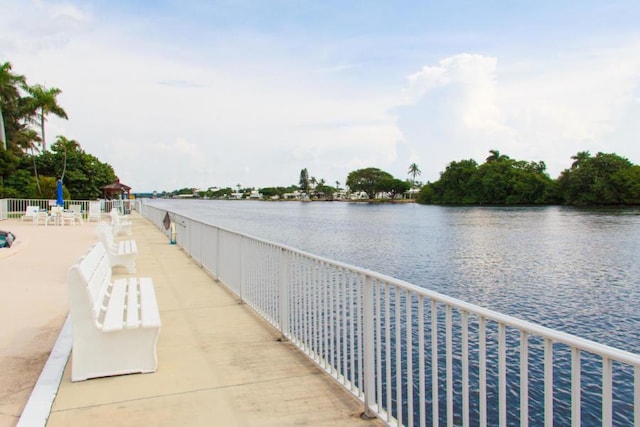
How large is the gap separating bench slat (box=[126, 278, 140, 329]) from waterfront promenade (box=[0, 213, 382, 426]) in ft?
1.55

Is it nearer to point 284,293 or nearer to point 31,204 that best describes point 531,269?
point 284,293

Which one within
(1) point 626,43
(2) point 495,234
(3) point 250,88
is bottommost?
(2) point 495,234

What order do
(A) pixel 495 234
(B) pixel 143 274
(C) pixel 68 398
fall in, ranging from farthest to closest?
1. (A) pixel 495 234
2. (B) pixel 143 274
3. (C) pixel 68 398

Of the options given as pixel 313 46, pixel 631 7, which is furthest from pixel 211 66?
pixel 631 7

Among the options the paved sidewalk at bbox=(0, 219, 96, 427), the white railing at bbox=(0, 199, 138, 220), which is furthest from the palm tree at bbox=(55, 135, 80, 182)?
the paved sidewalk at bbox=(0, 219, 96, 427)

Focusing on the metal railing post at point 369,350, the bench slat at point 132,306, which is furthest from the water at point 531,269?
the bench slat at point 132,306

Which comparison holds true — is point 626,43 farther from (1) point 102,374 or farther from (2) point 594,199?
(2) point 594,199

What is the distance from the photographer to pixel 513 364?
8742 millimetres

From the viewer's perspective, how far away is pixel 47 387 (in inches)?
159

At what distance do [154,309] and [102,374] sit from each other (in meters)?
0.73

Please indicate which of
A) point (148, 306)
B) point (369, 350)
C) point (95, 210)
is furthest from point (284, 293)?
point (95, 210)

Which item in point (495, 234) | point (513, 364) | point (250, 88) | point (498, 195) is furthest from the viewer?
point (498, 195)

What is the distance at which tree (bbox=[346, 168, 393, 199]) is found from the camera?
177500 mm

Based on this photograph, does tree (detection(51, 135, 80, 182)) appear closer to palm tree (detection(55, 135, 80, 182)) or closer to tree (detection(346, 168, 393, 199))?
palm tree (detection(55, 135, 80, 182))
